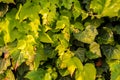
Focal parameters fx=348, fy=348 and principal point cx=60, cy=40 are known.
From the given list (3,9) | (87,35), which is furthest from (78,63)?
(3,9)

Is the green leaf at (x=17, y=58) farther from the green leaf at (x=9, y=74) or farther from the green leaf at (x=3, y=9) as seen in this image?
the green leaf at (x=3, y=9)

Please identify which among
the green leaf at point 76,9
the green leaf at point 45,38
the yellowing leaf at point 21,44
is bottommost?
the yellowing leaf at point 21,44

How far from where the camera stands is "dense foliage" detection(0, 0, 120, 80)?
8.16ft

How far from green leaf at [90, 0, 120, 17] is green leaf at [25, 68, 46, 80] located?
0.60 meters

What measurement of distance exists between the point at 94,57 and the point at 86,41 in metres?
0.14

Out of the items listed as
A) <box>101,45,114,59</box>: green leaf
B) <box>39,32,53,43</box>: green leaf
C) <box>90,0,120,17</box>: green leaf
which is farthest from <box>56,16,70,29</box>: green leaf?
<box>101,45,114,59</box>: green leaf

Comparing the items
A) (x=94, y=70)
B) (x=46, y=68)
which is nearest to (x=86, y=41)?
(x=94, y=70)

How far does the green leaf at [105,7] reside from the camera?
2.46m

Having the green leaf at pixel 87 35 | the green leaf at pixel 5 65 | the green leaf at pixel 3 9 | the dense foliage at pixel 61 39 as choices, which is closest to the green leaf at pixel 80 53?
the dense foliage at pixel 61 39

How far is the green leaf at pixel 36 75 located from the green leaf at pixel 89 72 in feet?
1.04

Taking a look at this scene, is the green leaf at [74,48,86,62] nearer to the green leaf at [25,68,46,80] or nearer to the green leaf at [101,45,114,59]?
the green leaf at [101,45,114,59]

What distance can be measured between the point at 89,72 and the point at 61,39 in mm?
314

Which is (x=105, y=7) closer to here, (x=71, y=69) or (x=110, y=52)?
(x=110, y=52)

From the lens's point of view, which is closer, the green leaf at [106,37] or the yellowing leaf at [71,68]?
the yellowing leaf at [71,68]
